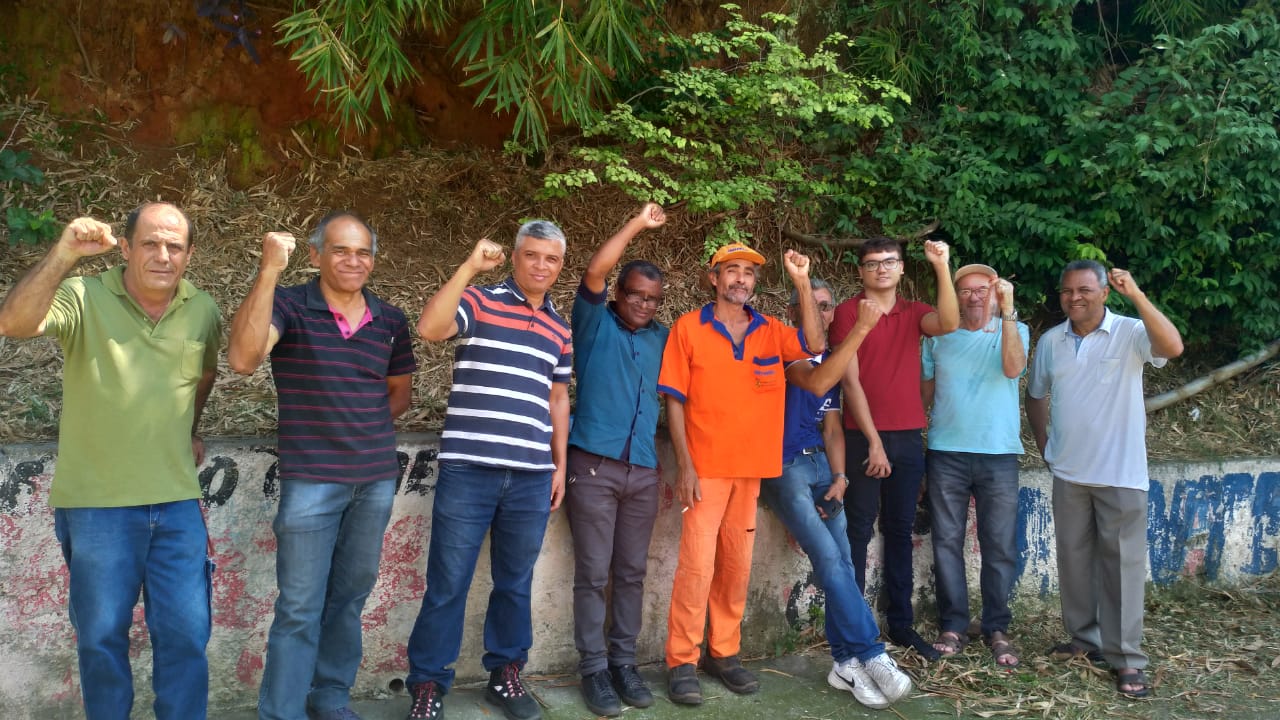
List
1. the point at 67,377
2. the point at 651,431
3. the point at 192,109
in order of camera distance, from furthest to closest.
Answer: the point at 192,109, the point at 651,431, the point at 67,377

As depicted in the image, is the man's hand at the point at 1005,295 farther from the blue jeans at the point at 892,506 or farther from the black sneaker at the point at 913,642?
the black sneaker at the point at 913,642

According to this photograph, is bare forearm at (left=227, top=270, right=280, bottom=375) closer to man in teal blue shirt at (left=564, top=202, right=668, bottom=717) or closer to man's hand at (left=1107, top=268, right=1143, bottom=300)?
man in teal blue shirt at (left=564, top=202, right=668, bottom=717)

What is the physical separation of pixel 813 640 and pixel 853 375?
1579mm

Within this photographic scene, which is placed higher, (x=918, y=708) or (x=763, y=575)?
(x=763, y=575)

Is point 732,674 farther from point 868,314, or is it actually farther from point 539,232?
point 539,232

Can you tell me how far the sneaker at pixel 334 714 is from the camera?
11.7ft

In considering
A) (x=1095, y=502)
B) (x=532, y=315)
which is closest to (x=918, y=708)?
(x=1095, y=502)

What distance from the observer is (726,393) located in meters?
4.19

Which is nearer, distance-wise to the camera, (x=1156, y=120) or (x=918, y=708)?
(x=918, y=708)

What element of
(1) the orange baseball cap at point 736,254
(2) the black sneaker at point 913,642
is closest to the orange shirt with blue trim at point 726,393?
(1) the orange baseball cap at point 736,254

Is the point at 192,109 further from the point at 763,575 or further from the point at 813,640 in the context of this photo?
the point at 813,640

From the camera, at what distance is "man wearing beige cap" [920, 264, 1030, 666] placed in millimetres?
4730

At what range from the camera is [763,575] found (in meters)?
4.89

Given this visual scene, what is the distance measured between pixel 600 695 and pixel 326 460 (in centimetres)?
167
